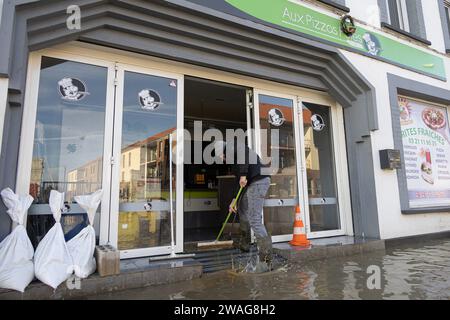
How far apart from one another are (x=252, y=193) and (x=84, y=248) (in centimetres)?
210

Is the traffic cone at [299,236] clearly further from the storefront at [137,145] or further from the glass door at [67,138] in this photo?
the glass door at [67,138]

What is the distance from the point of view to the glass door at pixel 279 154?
5.00 meters

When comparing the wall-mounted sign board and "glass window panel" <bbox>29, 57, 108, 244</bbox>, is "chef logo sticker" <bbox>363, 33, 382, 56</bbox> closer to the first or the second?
the wall-mounted sign board

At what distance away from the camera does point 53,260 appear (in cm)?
271

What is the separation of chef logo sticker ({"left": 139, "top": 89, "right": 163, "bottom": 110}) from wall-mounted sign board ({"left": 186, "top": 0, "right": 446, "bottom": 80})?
136 cm

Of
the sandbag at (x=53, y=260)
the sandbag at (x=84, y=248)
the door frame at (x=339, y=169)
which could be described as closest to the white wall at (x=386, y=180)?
the door frame at (x=339, y=169)

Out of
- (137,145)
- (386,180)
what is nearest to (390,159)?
(386,180)

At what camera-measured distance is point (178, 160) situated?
428cm

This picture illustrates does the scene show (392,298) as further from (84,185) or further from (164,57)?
(164,57)

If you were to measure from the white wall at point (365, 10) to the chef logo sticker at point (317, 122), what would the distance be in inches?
81.4

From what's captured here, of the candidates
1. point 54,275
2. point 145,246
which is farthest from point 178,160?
point 54,275

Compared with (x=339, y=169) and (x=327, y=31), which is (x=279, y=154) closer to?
(x=339, y=169)

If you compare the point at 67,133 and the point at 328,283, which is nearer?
the point at 328,283

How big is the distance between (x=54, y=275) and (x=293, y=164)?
12.9 ft
